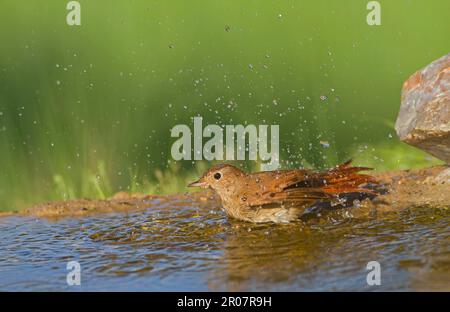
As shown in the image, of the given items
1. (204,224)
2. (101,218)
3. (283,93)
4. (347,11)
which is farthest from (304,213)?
(347,11)

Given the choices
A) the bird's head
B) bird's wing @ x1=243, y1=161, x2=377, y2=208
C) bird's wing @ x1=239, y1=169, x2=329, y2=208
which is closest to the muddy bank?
bird's wing @ x1=243, y1=161, x2=377, y2=208

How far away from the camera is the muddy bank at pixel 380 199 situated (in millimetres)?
5613

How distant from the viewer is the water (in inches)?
148

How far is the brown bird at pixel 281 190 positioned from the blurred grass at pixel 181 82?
1.53 meters

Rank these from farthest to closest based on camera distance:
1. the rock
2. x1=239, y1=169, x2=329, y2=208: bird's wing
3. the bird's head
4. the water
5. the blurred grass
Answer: the blurred grass
the bird's head
the rock
x1=239, y1=169, x2=329, y2=208: bird's wing
the water

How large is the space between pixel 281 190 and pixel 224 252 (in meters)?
0.90

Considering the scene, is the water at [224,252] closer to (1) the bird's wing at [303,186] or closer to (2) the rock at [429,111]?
(1) the bird's wing at [303,186]

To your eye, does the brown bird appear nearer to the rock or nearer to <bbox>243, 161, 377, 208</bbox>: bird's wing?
<bbox>243, 161, 377, 208</bbox>: bird's wing

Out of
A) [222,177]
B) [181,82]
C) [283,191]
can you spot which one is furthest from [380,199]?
[181,82]

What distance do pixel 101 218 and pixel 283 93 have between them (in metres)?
2.41

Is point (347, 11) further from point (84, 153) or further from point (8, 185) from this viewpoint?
point (8, 185)

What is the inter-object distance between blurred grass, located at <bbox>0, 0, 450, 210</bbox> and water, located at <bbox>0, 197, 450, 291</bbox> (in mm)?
1043

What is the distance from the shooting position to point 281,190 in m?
5.25

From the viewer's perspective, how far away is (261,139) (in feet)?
23.9
